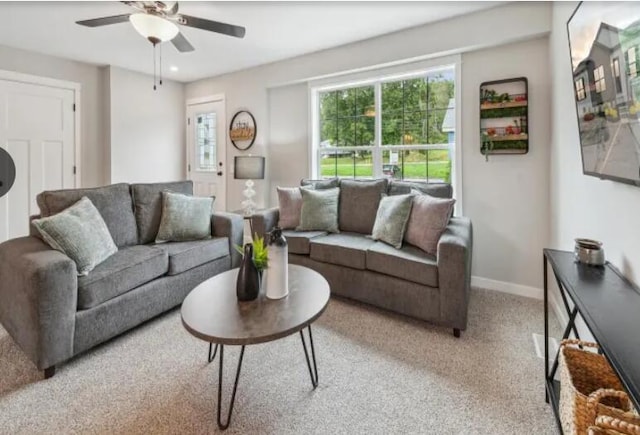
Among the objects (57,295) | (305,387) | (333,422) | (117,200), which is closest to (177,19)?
(117,200)

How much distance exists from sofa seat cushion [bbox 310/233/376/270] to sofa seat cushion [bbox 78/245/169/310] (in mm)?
1218

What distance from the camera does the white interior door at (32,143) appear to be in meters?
3.80

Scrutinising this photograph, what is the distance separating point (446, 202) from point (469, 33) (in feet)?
5.41

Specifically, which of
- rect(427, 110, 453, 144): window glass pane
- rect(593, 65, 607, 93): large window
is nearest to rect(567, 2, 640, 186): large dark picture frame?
rect(593, 65, 607, 93): large window

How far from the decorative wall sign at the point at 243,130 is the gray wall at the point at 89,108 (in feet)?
5.73

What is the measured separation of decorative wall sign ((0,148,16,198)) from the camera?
365 cm

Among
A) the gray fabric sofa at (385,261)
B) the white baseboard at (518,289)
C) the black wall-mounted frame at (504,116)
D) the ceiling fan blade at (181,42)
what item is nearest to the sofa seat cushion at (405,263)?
the gray fabric sofa at (385,261)

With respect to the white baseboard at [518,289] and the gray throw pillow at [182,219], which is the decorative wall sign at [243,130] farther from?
the white baseboard at [518,289]

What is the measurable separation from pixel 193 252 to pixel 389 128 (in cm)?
242

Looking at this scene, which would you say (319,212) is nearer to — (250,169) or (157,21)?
(250,169)

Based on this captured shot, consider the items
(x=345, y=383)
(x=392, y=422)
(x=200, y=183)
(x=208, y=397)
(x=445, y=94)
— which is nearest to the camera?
(x=392, y=422)

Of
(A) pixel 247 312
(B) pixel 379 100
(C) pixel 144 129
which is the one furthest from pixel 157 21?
(C) pixel 144 129

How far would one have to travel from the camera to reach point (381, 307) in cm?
261

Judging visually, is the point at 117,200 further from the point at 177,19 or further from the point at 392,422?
the point at 392,422
